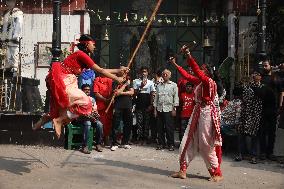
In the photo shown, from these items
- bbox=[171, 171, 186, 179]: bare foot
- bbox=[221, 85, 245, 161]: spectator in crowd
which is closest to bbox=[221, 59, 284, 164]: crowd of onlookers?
bbox=[221, 85, 245, 161]: spectator in crowd

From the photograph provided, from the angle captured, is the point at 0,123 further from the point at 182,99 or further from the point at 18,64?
the point at 182,99

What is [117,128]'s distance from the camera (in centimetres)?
1123

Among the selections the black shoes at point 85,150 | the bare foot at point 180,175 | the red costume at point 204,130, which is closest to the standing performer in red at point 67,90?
the red costume at point 204,130

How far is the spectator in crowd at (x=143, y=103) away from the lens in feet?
38.4

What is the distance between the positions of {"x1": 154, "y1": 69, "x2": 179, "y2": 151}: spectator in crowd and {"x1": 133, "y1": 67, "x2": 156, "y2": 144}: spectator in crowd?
52 cm

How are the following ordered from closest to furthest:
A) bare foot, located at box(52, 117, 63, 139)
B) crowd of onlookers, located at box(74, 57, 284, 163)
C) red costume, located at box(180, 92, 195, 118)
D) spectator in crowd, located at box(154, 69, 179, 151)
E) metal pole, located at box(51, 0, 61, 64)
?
bare foot, located at box(52, 117, 63, 139) < crowd of onlookers, located at box(74, 57, 284, 163) < metal pole, located at box(51, 0, 61, 64) < spectator in crowd, located at box(154, 69, 179, 151) < red costume, located at box(180, 92, 195, 118)

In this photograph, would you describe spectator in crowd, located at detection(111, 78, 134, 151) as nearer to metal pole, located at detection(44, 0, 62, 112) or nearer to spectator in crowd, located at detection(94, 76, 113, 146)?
spectator in crowd, located at detection(94, 76, 113, 146)

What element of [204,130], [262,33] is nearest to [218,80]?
[204,130]

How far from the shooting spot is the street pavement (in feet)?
23.9

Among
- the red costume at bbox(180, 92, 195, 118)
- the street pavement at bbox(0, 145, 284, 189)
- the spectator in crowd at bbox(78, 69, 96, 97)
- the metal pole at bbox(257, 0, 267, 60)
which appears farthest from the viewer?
the metal pole at bbox(257, 0, 267, 60)

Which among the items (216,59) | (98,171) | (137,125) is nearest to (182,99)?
(137,125)

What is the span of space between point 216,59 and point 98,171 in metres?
9.55

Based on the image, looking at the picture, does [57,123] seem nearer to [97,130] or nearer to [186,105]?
[97,130]

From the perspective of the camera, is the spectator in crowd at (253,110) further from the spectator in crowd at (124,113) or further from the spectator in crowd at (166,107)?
the spectator in crowd at (124,113)
